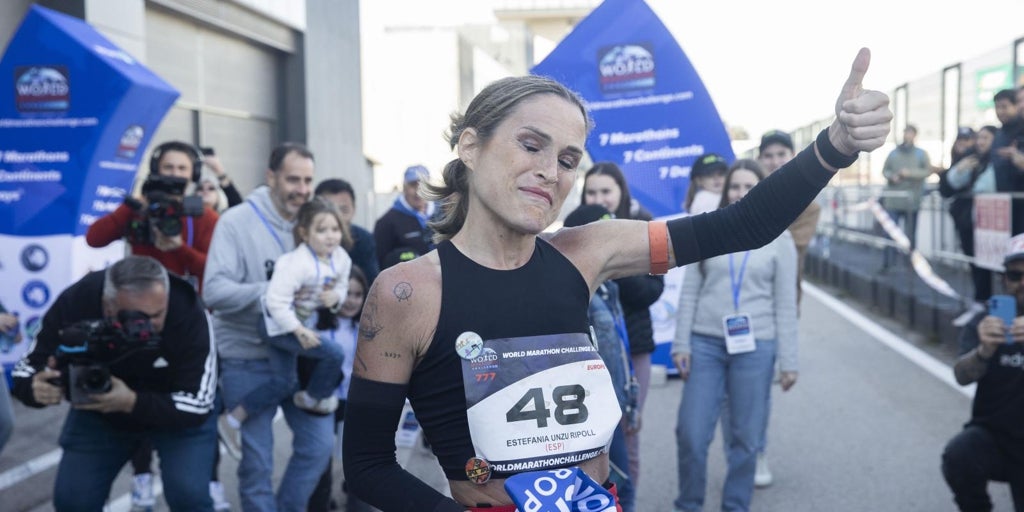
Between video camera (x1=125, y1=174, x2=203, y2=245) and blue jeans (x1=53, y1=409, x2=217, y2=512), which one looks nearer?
blue jeans (x1=53, y1=409, x2=217, y2=512)

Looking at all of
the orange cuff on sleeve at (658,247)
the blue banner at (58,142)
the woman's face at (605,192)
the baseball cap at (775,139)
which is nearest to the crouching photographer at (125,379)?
the woman's face at (605,192)

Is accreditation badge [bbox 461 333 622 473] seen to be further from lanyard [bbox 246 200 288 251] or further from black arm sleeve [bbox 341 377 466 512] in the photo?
lanyard [bbox 246 200 288 251]

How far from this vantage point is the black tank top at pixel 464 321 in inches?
89.8

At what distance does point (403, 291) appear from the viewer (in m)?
2.31

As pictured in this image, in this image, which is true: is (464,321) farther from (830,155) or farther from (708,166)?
(708,166)

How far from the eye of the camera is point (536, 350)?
230 cm

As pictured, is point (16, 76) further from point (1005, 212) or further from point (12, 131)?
point (1005, 212)

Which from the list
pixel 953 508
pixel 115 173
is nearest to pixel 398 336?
pixel 953 508

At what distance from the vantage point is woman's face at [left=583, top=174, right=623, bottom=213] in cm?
563

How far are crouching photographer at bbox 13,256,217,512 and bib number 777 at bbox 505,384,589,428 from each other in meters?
2.40

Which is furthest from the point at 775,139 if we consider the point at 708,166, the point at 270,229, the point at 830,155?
the point at 830,155

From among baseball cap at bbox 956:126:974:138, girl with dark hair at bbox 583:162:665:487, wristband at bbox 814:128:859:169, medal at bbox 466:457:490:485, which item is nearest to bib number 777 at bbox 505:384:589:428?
medal at bbox 466:457:490:485

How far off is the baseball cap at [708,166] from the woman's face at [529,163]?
15.7 feet

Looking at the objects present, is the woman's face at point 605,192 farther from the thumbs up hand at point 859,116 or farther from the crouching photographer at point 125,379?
the thumbs up hand at point 859,116
